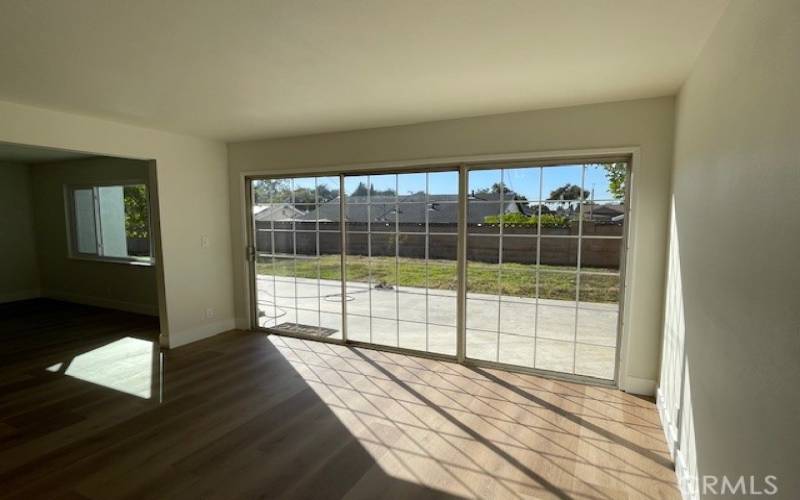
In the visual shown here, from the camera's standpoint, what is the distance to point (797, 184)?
3.37 ft

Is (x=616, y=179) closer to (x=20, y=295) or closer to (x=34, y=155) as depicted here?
(x=34, y=155)

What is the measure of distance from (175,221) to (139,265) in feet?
6.99

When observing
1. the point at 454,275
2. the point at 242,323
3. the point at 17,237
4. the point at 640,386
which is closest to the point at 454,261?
the point at 454,275

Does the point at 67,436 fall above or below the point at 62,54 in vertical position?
below

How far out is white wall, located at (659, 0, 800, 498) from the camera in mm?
1071

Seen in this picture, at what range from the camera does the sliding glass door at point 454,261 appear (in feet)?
11.4

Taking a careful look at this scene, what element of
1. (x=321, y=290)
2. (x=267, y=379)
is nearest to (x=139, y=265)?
(x=321, y=290)

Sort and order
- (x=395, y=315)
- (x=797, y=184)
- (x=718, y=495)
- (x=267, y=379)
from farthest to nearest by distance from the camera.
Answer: (x=395, y=315)
(x=267, y=379)
(x=718, y=495)
(x=797, y=184)

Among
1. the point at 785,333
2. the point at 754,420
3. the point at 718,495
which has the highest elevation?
the point at 785,333

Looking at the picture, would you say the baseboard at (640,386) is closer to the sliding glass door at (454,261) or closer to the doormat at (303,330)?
the sliding glass door at (454,261)

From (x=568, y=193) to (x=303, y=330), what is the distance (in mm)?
3364

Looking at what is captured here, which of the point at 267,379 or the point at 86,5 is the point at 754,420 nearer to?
the point at 86,5

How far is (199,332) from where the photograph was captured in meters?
4.75

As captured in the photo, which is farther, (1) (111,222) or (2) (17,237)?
(2) (17,237)
